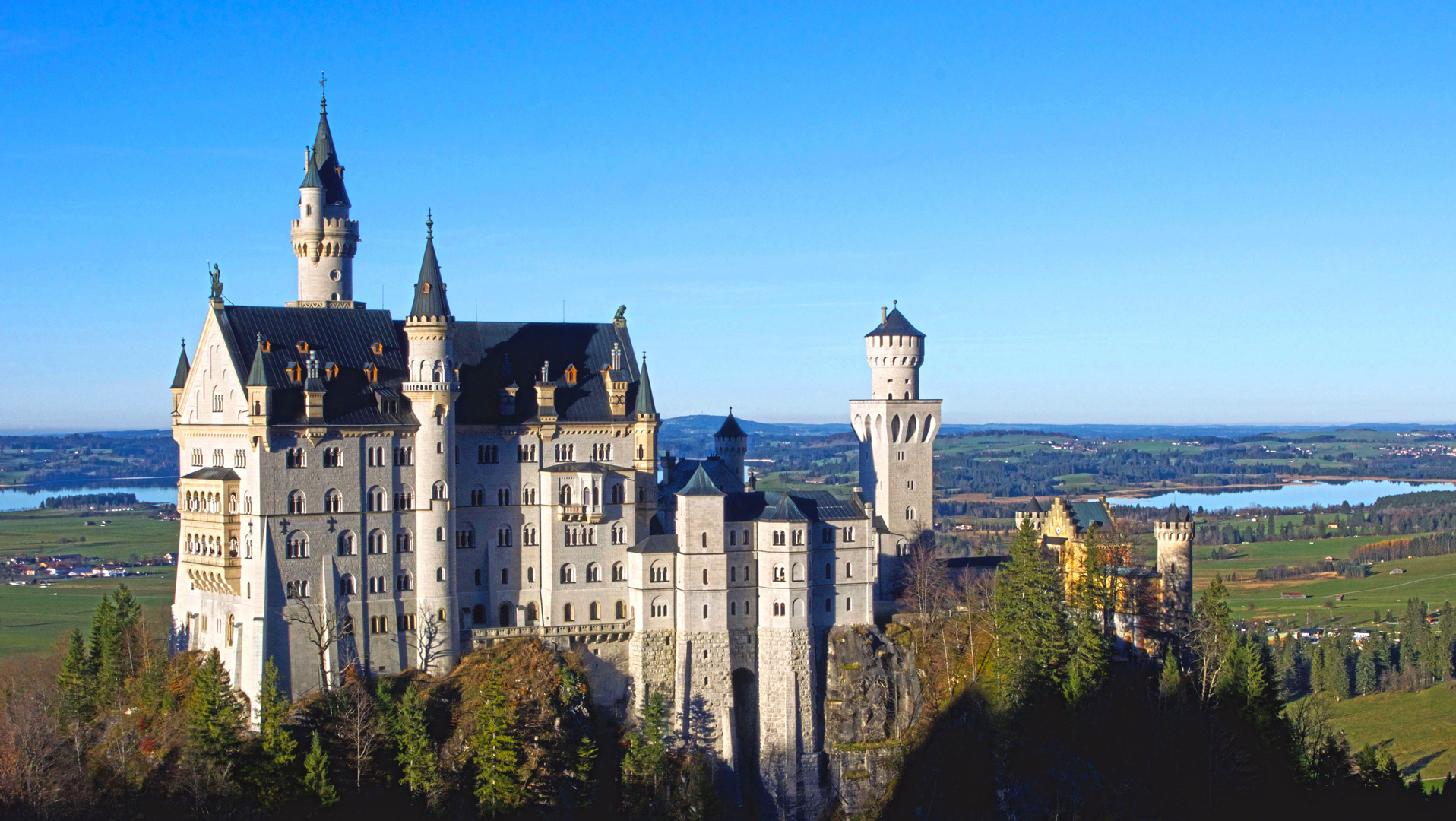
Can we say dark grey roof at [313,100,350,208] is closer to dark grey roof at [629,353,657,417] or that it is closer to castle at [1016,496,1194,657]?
dark grey roof at [629,353,657,417]

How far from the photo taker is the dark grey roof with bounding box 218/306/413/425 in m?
74.9

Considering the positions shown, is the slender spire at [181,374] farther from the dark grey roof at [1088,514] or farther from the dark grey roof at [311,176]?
the dark grey roof at [1088,514]

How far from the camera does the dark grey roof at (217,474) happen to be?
75.4 metres

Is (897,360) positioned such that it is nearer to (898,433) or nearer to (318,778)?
(898,433)

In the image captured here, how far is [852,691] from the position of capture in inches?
3216

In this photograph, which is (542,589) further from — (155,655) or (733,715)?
(155,655)

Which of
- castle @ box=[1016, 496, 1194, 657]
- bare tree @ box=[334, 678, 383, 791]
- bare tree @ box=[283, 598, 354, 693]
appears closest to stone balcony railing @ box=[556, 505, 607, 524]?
bare tree @ box=[283, 598, 354, 693]

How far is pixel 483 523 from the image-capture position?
262ft

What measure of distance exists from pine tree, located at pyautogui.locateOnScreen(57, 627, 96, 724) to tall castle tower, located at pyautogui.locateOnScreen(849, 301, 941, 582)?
44.9 metres

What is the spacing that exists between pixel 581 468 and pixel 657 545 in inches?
236

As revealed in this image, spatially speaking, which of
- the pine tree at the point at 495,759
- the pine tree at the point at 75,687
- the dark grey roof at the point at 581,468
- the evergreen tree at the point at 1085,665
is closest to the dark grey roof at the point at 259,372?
the dark grey roof at the point at 581,468

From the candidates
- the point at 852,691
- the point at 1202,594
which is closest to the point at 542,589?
the point at 852,691

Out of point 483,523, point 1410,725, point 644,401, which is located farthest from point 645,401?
point 1410,725

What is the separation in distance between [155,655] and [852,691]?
1510 inches
